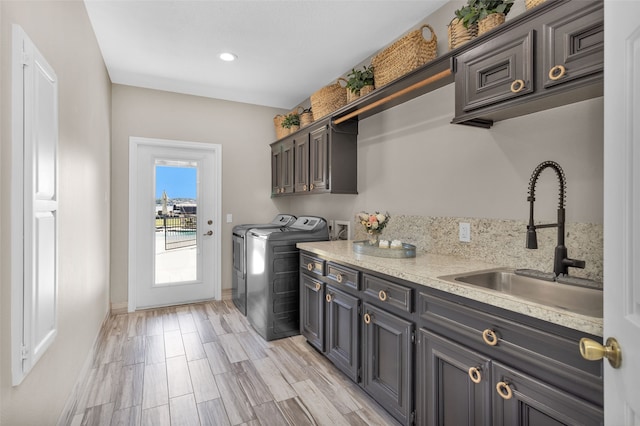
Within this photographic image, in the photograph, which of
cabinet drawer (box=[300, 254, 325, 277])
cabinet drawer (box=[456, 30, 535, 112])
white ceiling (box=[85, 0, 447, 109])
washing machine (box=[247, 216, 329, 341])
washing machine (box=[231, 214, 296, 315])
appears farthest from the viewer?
washing machine (box=[231, 214, 296, 315])

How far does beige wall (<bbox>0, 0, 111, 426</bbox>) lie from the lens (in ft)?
3.65

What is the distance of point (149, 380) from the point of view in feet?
7.75

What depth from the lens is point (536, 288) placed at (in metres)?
1.58

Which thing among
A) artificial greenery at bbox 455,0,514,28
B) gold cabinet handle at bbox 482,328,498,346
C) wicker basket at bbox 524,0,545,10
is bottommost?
gold cabinet handle at bbox 482,328,498,346

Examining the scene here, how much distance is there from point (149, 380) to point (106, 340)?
1.00 m

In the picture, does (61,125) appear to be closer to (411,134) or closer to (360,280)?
(360,280)

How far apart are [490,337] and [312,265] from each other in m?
1.59

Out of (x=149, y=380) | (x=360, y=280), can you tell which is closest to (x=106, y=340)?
(x=149, y=380)

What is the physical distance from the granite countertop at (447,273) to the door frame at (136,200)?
71.3 inches

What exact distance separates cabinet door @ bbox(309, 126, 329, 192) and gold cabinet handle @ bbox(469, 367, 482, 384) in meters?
2.01

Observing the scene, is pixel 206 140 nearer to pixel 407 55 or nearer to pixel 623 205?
pixel 407 55

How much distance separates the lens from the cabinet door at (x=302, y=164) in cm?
347

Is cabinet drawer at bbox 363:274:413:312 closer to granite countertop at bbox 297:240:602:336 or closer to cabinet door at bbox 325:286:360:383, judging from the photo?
granite countertop at bbox 297:240:602:336

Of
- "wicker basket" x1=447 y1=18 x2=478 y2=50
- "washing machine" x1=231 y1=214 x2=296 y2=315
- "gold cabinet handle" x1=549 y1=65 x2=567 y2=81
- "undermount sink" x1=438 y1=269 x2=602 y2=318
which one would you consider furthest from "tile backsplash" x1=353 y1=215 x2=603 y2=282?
"washing machine" x1=231 y1=214 x2=296 y2=315
